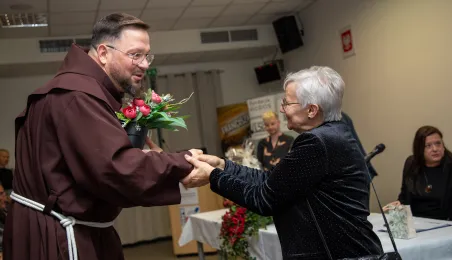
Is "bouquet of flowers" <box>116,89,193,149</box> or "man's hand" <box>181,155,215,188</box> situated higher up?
"bouquet of flowers" <box>116,89,193,149</box>

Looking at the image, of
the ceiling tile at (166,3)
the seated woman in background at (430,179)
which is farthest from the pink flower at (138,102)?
the ceiling tile at (166,3)

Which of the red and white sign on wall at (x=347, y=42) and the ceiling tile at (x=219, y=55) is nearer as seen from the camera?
the red and white sign on wall at (x=347, y=42)

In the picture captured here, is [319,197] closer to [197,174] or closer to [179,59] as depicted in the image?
[197,174]

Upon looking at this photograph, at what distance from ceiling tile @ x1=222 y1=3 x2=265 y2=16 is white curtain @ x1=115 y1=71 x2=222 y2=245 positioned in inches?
71.9

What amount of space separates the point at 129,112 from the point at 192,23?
5814 millimetres

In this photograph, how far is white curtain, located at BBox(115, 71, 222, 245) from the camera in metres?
8.67

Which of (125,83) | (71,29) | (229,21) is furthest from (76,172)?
(229,21)

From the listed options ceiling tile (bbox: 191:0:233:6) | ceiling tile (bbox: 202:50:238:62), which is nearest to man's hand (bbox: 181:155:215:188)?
ceiling tile (bbox: 191:0:233:6)

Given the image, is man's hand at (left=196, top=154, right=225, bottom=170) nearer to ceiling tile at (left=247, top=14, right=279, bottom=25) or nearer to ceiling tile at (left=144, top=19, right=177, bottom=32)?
ceiling tile at (left=144, top=19, right=177, bottom=32)

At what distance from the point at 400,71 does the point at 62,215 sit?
4.78 m

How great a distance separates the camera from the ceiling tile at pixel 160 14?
6.74 m

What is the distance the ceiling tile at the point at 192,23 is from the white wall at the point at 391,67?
151cm

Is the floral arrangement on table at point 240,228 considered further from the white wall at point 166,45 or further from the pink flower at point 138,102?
the white wall at point 166,45

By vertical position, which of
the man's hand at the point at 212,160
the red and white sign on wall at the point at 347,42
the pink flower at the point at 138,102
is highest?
the red and white sign on wall at the point at 347,42
